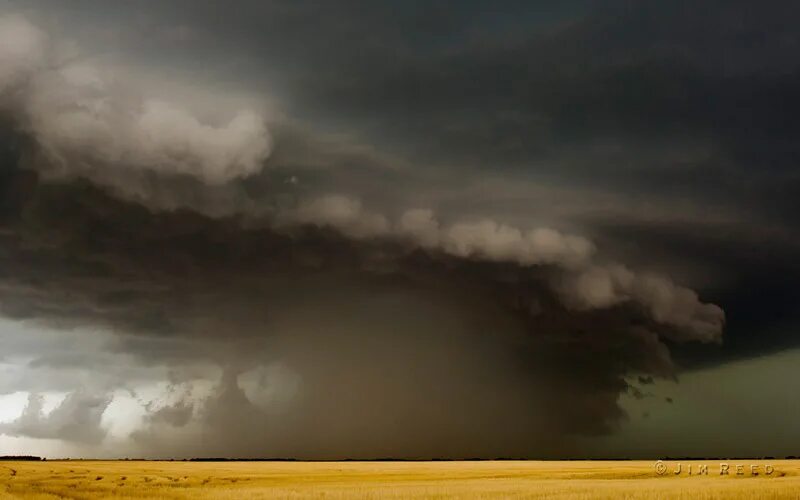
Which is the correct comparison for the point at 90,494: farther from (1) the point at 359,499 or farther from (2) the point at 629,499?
(2) the point at 629,499

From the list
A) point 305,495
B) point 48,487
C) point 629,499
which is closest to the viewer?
point 629,499

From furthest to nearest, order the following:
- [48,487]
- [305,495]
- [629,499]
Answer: [48,487], [305,495], [629,499]

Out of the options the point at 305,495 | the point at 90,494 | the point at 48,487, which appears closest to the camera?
the point at 305,495

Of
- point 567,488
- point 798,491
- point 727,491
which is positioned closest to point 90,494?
point 567,488

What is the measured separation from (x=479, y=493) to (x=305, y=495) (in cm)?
1255

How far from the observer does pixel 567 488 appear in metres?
57.9

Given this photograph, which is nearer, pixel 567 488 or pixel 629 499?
pixel 629 499

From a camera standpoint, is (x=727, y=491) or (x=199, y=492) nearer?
(x=727, y=491)

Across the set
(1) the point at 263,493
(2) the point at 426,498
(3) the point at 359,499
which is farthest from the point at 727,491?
(1) the point at 263,493

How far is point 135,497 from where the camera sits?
52812 mm

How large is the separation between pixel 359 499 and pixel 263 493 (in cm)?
1055

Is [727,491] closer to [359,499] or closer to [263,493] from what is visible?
[359,499]

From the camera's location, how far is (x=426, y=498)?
48.6 meters

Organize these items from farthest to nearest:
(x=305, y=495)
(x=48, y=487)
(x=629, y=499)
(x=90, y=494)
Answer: (x=48, y=487) → (x=90, y=494) → (x=305, y=495) → (x=629, y=499)
